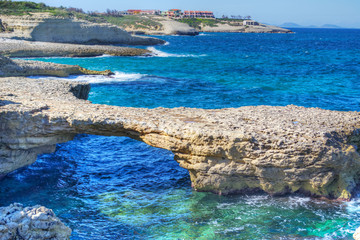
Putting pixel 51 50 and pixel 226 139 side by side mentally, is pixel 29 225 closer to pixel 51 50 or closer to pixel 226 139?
pixel 226 139

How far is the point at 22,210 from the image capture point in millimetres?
Result: 7141

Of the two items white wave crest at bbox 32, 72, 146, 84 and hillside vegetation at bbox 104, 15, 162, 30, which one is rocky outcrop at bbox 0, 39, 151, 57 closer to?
white wave crest at bbox 32, 72, 146, 84

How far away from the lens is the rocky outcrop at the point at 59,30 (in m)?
52.2

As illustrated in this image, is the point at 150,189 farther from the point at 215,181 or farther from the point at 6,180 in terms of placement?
the point at 6,180

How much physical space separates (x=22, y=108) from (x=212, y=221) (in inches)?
260

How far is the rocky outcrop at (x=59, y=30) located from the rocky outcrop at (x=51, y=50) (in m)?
6.08

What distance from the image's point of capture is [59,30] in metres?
55.8

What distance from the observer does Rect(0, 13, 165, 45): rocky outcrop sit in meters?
52.2

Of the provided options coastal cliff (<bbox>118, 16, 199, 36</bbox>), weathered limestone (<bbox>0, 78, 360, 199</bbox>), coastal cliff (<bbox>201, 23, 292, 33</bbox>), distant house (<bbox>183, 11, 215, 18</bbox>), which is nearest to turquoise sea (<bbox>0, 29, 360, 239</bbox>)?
weathered limestone (<bbox>0, 78, 360, 199</bbox>)

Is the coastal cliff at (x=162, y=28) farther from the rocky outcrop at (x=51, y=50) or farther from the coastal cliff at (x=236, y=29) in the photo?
the rocky outcrop at (x=51, y=50)

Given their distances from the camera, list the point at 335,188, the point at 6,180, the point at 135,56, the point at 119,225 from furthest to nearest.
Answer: the point at 135,56, the point at 6,180, the point at 335,188, the point at 119,225

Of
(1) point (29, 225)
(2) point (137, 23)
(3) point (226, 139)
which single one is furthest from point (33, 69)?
(2) point (137, 23)

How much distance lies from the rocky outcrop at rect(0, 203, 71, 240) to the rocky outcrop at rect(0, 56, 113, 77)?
1448 cm

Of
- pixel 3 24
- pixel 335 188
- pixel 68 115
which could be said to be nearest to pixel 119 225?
pixel 68 115
